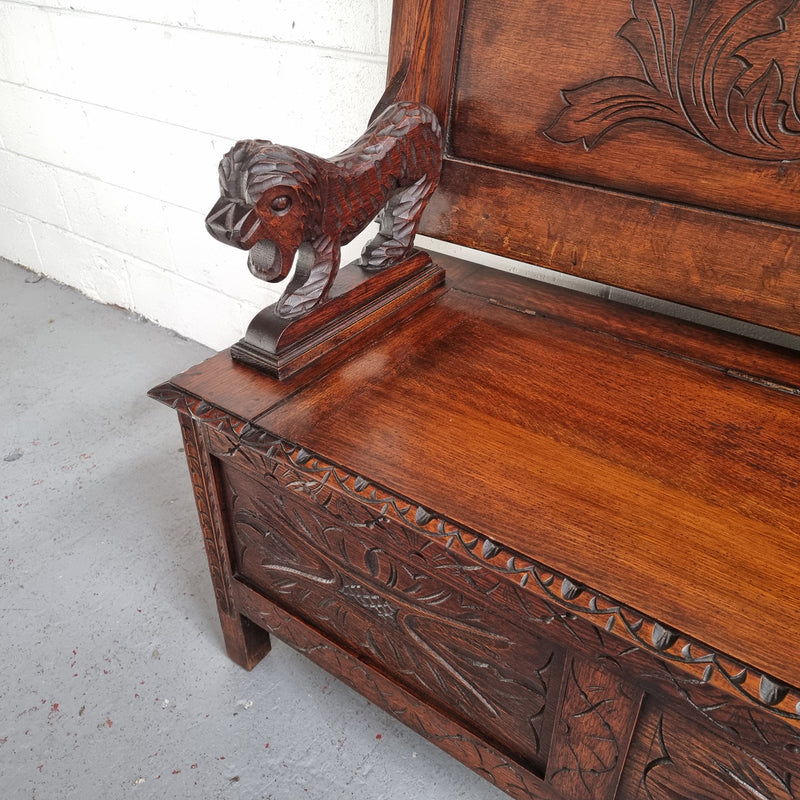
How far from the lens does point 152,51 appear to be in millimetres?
1592

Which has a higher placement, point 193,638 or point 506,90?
point 506,90

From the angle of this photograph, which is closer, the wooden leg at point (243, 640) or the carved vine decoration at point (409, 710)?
the carved vine decoration at point (409, 710)

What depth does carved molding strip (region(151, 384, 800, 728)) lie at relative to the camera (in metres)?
0.49

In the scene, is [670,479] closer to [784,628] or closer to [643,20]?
[784,628]

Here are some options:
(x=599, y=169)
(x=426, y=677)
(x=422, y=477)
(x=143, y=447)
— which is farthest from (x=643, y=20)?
(x=143, y=447)

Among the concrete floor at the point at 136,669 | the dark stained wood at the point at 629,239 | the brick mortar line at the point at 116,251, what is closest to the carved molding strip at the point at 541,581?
the dark stained wood at the point at 629,239

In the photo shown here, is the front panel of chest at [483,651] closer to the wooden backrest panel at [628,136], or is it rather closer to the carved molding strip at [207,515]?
the carved molding strip at [207,515]

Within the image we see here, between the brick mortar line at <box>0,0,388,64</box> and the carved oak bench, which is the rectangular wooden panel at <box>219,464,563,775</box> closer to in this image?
the carved oak bench

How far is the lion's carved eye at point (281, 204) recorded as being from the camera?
2.33 ft

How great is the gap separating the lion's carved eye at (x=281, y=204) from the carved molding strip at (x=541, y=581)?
0.22 m

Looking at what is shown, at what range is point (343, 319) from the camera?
0.86m

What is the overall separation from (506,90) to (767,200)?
352 millimetres

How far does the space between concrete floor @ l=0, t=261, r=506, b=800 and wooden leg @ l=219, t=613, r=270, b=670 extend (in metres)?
A: 0.03

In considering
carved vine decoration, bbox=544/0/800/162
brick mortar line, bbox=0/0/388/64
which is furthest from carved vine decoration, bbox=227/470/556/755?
brick mortar line, bbox=0/0/388/64
